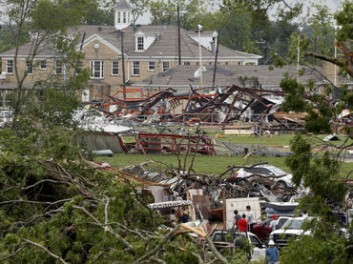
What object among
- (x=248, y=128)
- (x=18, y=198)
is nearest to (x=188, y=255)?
(x=18, y=198)

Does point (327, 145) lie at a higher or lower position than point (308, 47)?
lower

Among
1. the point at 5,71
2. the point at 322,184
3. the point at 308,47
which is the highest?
the point at 308,47

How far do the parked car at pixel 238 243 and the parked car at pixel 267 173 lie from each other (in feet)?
42.0

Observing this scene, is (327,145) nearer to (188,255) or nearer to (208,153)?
(188,255)

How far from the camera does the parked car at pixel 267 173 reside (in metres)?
45.5

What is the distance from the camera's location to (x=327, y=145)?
2286 cm

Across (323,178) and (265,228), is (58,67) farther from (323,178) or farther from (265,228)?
(323,178)

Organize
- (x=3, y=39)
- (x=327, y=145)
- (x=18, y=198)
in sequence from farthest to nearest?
(x=3, y=39) < (x=18, y=198) < (x=327, y=145)

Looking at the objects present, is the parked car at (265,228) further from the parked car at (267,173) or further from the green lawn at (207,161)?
the green lawn at (207,161)

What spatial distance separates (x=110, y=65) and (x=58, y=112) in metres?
69.3

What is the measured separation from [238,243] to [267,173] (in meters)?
20.9

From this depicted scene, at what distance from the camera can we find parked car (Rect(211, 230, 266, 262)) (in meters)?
25.3

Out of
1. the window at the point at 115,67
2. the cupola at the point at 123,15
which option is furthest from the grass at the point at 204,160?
the cupola at the point at 123,15

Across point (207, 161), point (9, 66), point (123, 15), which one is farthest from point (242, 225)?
point (123, 15)
